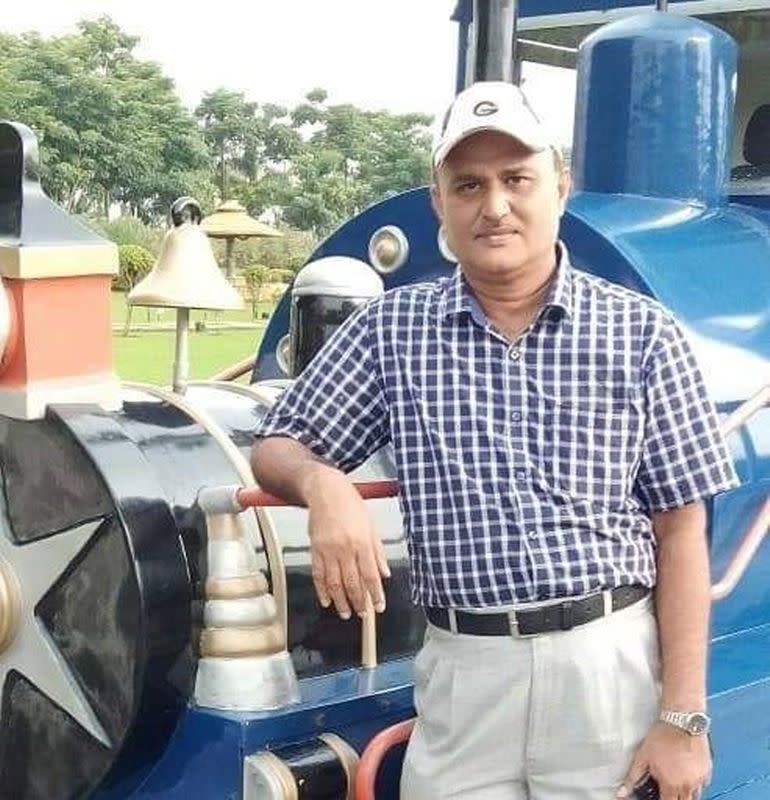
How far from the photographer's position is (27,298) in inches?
71.4

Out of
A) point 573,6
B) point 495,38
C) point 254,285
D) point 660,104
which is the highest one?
point 573,6

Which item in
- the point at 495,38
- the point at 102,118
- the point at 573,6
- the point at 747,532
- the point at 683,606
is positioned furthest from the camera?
the point at 102,118

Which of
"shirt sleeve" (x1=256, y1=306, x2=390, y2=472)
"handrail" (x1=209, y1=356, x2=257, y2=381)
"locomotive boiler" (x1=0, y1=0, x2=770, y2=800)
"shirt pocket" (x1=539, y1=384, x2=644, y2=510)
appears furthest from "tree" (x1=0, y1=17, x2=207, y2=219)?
"shirt pocket" (x1=539, y1=384, x2=644, y2=510)

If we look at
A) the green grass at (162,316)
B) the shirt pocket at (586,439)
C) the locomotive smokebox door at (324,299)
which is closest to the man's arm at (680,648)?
the shirt pocket at (586,439)

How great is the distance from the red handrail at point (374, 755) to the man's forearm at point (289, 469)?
1.20 ft

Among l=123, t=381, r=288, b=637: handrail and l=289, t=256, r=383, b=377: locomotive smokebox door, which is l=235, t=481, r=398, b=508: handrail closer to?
l=123, t=381, r=288, b=637: handrail

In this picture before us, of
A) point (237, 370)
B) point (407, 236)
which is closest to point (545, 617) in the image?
point (407, 236)

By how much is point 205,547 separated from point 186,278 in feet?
1.67

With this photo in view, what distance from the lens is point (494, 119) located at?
1648mm

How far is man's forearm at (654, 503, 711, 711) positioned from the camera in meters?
1.68

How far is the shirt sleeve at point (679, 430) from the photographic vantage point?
1666 mm

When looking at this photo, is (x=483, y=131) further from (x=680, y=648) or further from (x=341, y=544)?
(x=680, y=648)

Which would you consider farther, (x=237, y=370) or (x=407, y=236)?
(x=237, y=370)

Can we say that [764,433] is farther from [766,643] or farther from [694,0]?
[694,0]
